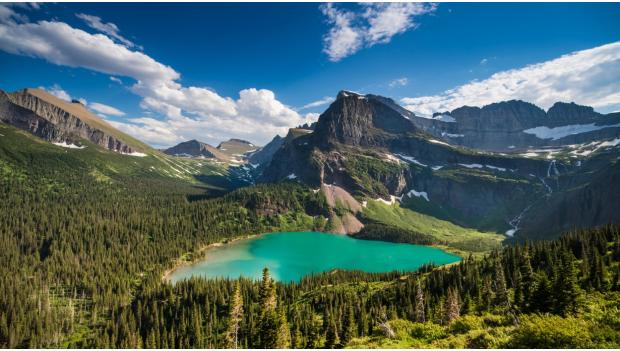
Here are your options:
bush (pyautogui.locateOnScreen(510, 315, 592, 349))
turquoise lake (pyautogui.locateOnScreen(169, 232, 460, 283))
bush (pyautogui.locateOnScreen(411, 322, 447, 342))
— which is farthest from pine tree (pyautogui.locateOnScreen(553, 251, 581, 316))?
turquoise lake (pyautogui.locateOnScreen(169, 232, 460, 283))

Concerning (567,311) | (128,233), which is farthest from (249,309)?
(128,233)

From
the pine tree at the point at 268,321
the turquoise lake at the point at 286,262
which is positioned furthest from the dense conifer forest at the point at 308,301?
the turquoise lake at the point at 286,262

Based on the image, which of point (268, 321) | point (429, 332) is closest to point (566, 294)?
point (429, 332)

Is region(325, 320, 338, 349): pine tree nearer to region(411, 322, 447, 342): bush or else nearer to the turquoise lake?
region(411, 322, 447, 342): bush

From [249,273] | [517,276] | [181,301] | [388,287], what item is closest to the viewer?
[517,276]

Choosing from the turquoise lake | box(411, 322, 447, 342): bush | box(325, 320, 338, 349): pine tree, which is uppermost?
box(411, 322, 447, 342): bush

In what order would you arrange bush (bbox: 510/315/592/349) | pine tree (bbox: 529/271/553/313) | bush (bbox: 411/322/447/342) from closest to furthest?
bush (bbox: 510/315/592/349)
bush (bbox: 411/322/447/342)
pine tree (bbox: 529/271/553/313)

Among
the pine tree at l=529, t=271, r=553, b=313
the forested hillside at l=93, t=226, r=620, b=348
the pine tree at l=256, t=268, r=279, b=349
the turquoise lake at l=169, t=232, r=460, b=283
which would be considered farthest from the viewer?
the turquoise lake at l=169, t=232, r=460, b=283

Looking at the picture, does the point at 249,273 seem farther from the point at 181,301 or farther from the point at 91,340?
the point at 91,340

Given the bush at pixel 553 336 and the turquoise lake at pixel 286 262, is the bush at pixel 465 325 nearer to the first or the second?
the bush at pixel 553 336
